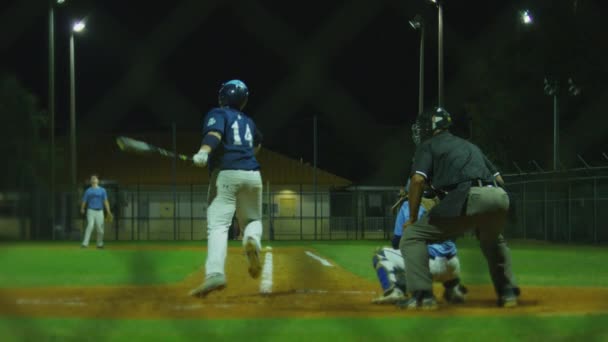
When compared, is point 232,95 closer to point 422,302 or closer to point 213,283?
point 213,283

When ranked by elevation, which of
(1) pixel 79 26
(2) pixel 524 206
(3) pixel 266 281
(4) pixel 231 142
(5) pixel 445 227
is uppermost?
(1) pixel 79 26

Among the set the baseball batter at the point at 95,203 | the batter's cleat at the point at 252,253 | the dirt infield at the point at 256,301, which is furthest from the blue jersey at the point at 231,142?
the baseball batter at the point at 95,203

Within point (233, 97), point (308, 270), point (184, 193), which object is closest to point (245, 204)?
point (233, 97)

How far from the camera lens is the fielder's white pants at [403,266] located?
8297mm

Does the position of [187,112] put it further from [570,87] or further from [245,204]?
[245,204]

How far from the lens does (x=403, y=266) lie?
8336mm

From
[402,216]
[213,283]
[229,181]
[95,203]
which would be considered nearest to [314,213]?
[95,203]

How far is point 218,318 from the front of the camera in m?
6.67

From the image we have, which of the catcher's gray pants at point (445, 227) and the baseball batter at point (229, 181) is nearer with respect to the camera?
the catcher's gray pants at point (445, 227)

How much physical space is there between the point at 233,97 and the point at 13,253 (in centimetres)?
1153

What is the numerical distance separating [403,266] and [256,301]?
139cm

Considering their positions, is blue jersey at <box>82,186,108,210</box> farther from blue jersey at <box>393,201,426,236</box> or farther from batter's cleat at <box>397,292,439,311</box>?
batter's cleat at <box>397,292,439,311</box>

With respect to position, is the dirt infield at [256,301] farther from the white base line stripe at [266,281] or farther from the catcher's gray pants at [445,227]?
the catcher's gray pants at [445,227]

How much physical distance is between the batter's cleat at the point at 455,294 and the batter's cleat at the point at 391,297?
640 mm
